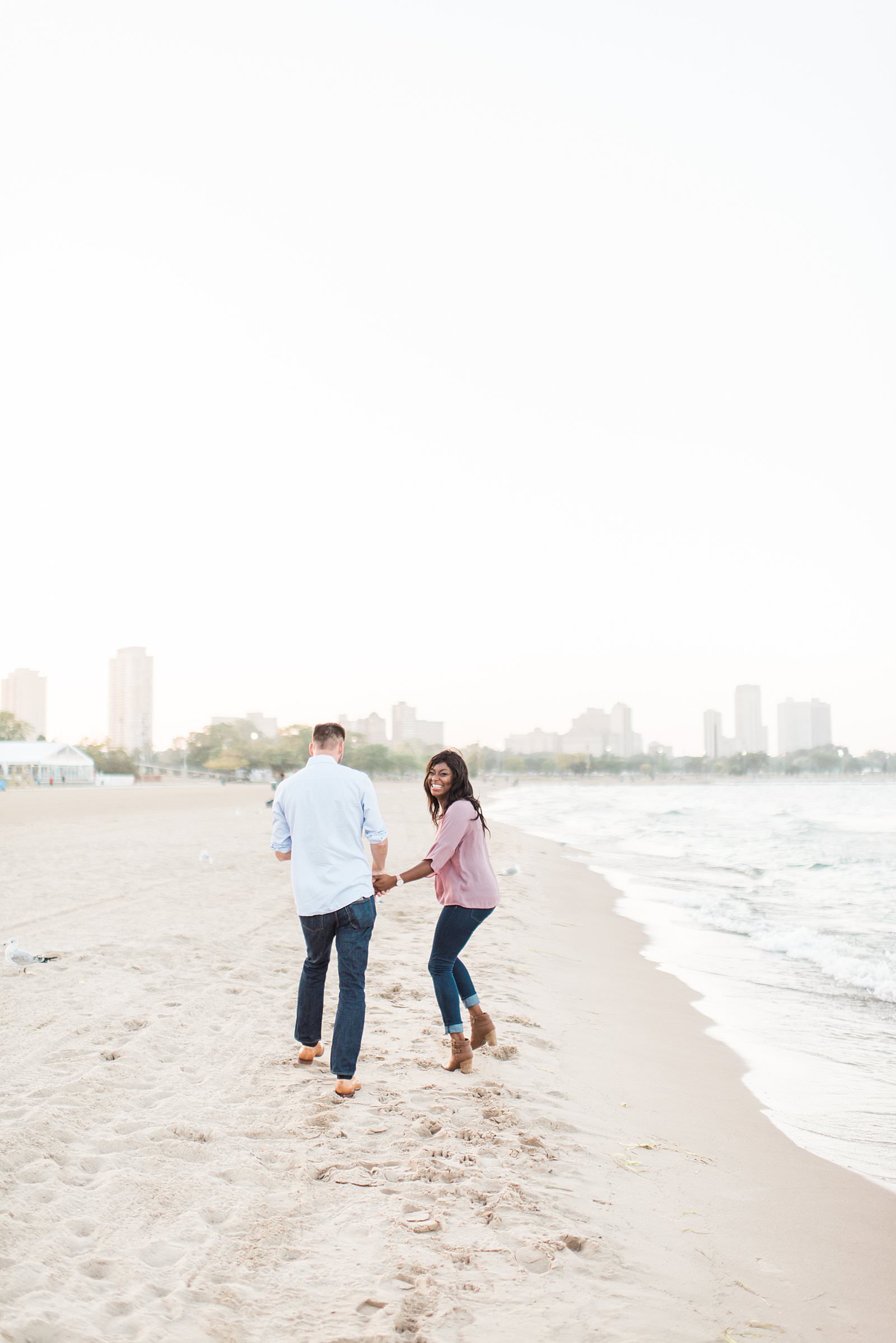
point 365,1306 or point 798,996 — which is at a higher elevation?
point 365,1306

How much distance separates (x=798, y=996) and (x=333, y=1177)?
219 inches

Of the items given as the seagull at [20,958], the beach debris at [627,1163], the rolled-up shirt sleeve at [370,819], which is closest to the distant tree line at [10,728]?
the seagull at [20,958]

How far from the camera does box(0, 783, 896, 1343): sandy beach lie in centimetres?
263

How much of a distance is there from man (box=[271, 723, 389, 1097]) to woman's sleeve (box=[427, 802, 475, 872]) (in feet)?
1.00

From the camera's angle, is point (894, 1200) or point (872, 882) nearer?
point (894, 1200)

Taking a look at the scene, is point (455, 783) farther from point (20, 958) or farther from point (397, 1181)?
point (20, 958)

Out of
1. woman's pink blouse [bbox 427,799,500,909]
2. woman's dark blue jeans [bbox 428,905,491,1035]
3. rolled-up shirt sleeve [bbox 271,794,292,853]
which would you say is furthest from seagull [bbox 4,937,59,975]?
woman's pink blouse [bbox 427,799,500,909]

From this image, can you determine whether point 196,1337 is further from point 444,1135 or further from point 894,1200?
point 894,1200

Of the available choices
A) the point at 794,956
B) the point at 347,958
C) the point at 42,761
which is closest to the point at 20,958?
the point at 347,958

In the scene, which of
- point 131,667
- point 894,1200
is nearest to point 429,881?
point 894,1200

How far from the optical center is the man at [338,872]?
430cm

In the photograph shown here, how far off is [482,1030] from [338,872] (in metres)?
1.43

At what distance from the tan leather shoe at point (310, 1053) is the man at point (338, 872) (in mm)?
264

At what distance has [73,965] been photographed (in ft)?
21.5
